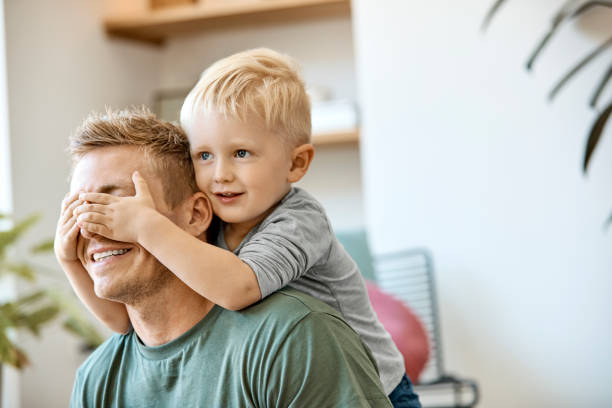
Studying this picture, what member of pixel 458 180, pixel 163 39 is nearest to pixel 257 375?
pixel 458 180

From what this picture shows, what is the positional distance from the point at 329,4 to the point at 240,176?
92.3 inches

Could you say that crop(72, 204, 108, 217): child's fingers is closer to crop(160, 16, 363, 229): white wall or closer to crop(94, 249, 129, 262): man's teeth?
crop(94, 249, 129, 262): man's teeth

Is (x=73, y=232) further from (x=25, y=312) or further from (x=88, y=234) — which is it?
(x=25, y=312)

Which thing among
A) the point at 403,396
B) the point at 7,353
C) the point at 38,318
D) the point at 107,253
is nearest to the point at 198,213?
the point at 107,253

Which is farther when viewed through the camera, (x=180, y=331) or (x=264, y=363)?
(x=180, y=331)

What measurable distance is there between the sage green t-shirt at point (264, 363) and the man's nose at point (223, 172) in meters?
0.20

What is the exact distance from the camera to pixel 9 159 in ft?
9.19

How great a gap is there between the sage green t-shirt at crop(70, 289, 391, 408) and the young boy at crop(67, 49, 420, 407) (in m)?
0.05

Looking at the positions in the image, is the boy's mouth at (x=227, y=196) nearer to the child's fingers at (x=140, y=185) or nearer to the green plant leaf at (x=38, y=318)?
the child's fingers at (x=140, y=185)

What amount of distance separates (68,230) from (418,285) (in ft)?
6.44

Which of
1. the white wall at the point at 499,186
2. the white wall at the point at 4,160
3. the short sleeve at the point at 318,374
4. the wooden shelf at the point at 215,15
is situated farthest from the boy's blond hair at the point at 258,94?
the wooden shelf at the point at 215,15

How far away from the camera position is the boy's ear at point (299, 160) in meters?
1.19

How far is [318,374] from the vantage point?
0.97 metres

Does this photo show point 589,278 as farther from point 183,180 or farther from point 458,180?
point 183,180
